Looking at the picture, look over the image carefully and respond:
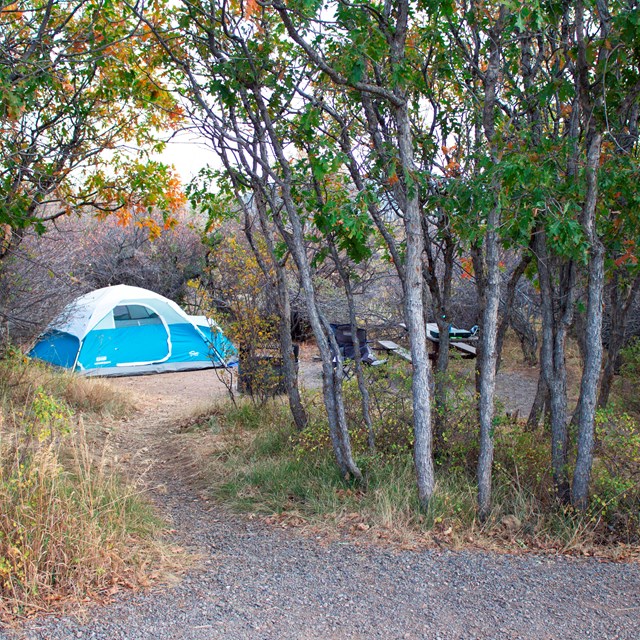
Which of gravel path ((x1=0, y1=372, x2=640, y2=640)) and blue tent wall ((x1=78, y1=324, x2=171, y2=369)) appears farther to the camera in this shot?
blue tent wall ((x1=78, y1=324, x2=171, y2=369))

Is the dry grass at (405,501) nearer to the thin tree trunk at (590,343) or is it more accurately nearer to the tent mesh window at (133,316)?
the thin tree trunk at (590,343)

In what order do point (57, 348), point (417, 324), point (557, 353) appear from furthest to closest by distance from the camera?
point (57, 348)
point (557, 353)
point (417, 324)

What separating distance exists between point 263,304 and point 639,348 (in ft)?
14.8

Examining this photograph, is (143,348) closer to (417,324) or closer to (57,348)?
(57,348)

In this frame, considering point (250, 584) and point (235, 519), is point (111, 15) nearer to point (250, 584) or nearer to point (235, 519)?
point (235, 519)

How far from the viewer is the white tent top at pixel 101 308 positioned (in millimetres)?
11438

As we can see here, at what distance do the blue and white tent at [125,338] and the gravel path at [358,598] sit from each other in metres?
7.81

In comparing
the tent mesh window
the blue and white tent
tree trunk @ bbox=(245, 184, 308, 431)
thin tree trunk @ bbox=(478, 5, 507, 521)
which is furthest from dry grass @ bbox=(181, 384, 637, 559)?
the tent mesh window

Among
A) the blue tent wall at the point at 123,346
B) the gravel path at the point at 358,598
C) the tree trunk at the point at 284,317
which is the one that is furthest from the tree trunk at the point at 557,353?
the blue tent wall at the point at 123,346

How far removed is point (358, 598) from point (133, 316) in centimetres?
994

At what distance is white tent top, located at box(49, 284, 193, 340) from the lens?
37.5 ft

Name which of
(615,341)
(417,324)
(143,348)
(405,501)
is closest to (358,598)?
(405,501)

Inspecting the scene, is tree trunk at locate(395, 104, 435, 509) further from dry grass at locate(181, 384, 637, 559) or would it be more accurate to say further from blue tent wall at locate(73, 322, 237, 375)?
blue tent wall at locate(73, 322, 237, 375)

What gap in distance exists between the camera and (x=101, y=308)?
39.8ft
